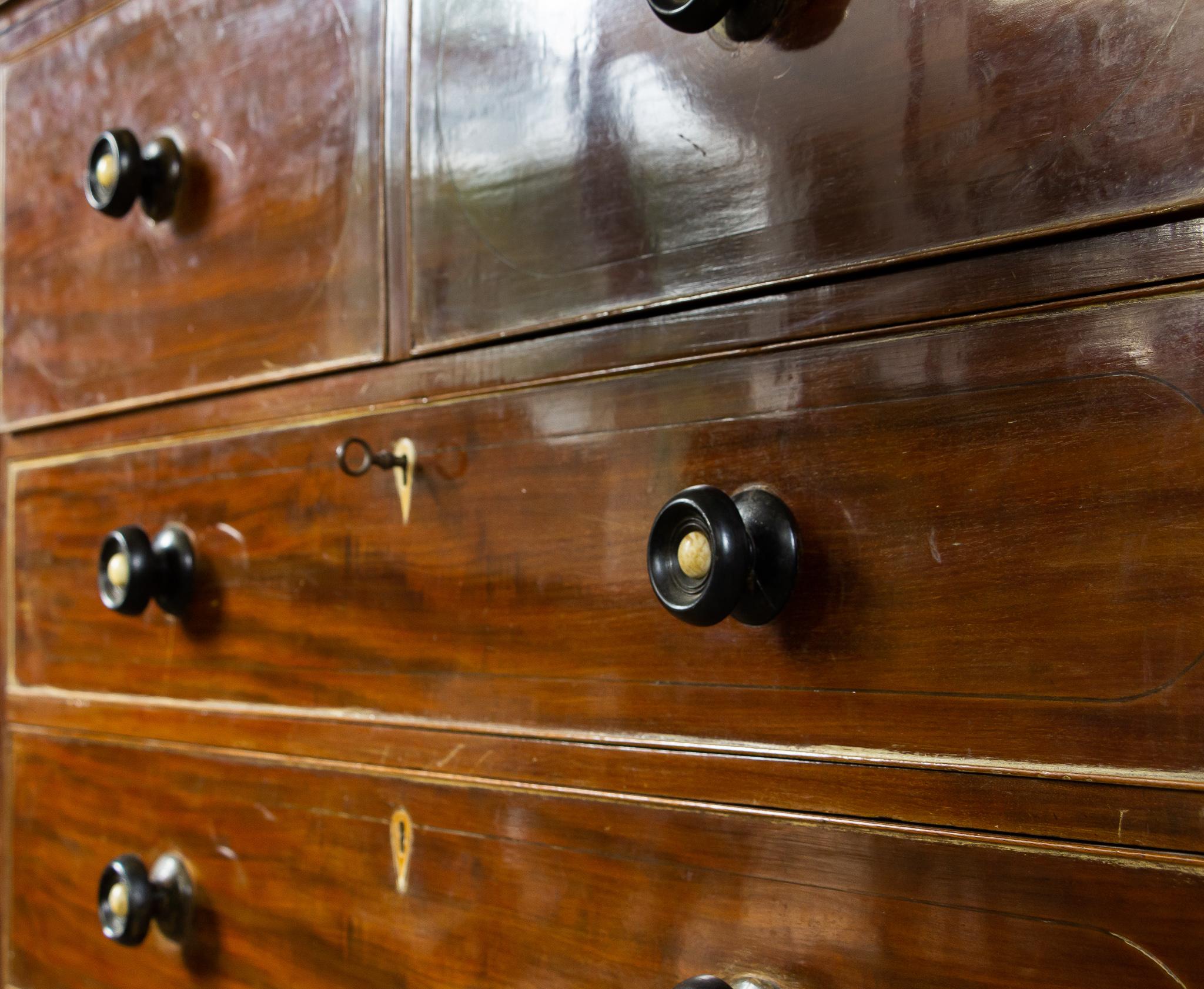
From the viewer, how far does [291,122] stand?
72 cm

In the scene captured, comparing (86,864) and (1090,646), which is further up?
(1090,646)

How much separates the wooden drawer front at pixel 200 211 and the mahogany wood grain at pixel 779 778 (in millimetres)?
232

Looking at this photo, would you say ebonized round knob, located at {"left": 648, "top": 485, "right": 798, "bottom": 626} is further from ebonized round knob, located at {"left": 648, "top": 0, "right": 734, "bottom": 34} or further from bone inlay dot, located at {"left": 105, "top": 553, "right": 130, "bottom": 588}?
bone inlay dot, located at {"left": 105, "top": 553, "right": 130, "bottom": 588}

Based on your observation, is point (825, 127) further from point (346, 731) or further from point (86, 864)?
point (86, 864)

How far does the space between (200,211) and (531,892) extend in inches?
20.0

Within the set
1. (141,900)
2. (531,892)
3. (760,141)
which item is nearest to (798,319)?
(760,141)

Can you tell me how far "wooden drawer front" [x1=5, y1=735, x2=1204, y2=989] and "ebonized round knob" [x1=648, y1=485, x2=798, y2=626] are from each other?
4.1 inches

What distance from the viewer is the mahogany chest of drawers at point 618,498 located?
43 cm

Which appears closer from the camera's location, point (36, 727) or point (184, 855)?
point (184, 855)

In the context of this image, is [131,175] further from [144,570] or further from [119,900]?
[119,900]

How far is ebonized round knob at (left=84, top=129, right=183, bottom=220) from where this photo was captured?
2.48 ft

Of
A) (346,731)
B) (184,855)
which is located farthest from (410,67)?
(184,855)

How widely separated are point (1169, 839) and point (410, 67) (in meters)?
0.56

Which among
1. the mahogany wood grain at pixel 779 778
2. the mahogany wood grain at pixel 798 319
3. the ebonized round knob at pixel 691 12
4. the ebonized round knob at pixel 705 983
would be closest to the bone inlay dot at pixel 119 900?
the mahogany wood grain at pixel 779 778
